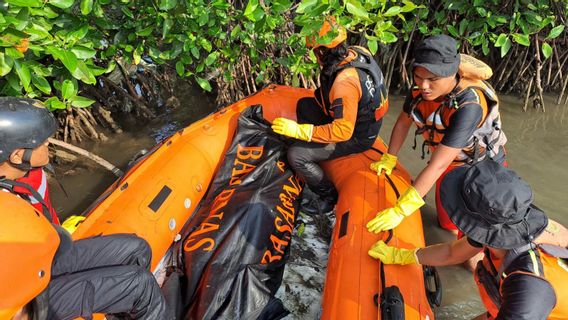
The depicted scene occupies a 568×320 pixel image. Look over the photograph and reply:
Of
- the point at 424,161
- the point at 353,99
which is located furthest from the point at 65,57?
the point at 424,161

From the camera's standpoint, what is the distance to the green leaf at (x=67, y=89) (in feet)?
8.28

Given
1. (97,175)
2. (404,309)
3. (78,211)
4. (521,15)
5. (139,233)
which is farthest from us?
(521,15)

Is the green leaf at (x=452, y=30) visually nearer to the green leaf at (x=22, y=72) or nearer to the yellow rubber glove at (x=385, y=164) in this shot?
the yellow rubber glove at (x=385, y=164)

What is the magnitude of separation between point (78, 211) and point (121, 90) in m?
1.40

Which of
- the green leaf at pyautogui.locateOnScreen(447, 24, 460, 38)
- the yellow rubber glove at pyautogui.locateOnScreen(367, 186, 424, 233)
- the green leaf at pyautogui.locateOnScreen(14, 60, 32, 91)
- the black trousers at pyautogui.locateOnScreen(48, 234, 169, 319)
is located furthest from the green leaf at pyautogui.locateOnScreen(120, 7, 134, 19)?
the green leaf at pyautogui.locateOnScreen(447, 24, 460, 38)

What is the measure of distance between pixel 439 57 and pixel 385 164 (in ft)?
2.90

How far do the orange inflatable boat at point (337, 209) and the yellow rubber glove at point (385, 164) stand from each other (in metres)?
0.05

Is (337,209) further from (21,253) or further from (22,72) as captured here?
(22,72)

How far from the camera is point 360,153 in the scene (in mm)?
2889

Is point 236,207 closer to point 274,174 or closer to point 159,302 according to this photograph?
point 274,174

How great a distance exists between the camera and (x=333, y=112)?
99.2 inches

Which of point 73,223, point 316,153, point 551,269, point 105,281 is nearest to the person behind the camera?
point 551,269

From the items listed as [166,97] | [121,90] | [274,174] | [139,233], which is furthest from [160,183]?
[166,97]

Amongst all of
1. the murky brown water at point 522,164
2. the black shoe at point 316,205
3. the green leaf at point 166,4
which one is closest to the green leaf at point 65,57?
the green leaf at point 166,4
